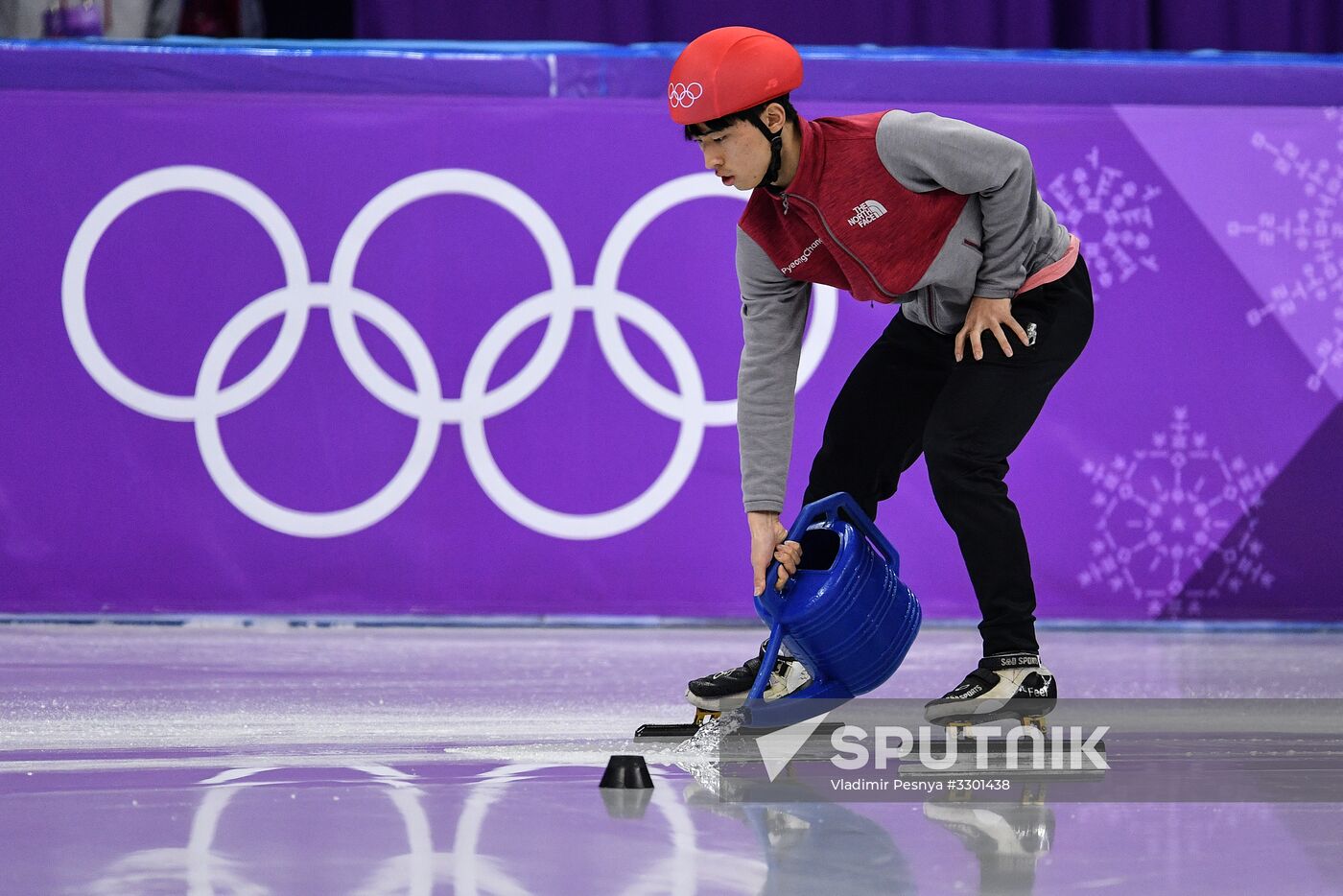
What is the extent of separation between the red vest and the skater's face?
73mm

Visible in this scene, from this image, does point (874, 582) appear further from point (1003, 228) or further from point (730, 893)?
point (730, 893)

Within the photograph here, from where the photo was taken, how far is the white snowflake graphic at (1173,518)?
4.35 metres

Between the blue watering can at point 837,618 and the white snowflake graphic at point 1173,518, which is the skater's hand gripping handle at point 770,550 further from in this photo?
the white snowflake graphic at point 1173,518

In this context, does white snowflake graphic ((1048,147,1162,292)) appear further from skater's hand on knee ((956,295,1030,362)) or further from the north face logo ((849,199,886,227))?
the north face logo ((849,199,886,227))

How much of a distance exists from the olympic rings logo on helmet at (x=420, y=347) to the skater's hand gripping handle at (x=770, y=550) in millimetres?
1772

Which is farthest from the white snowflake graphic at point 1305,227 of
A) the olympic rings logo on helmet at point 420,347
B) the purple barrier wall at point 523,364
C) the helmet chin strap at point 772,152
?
the helmet chin strap at point 772,152

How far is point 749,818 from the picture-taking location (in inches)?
78.9

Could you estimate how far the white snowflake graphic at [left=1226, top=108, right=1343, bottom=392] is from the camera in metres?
4.37

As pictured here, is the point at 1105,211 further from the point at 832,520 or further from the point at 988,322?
the point at 832,520

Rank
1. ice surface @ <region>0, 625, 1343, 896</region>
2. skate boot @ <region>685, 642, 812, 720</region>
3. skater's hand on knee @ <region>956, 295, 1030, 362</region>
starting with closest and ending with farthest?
ice surface @ <region>0, 625, 1343, 896</region>, skater's hand on knee @ <region>956, 295, 1030, 362</region>, skate boot @ <region>685, 642, 812, 720</region>

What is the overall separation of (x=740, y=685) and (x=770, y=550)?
33cm

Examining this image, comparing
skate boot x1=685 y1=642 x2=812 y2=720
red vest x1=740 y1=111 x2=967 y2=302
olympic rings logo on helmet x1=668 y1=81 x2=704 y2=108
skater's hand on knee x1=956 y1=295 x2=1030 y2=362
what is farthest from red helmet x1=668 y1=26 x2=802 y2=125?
skate boot x1=685 y1=642 x2=812 y2=720

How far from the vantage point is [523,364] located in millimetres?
4281

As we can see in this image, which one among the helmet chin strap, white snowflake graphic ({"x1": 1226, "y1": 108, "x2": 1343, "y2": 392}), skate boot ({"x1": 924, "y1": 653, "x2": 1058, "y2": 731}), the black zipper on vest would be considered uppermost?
the helmet chin strap
